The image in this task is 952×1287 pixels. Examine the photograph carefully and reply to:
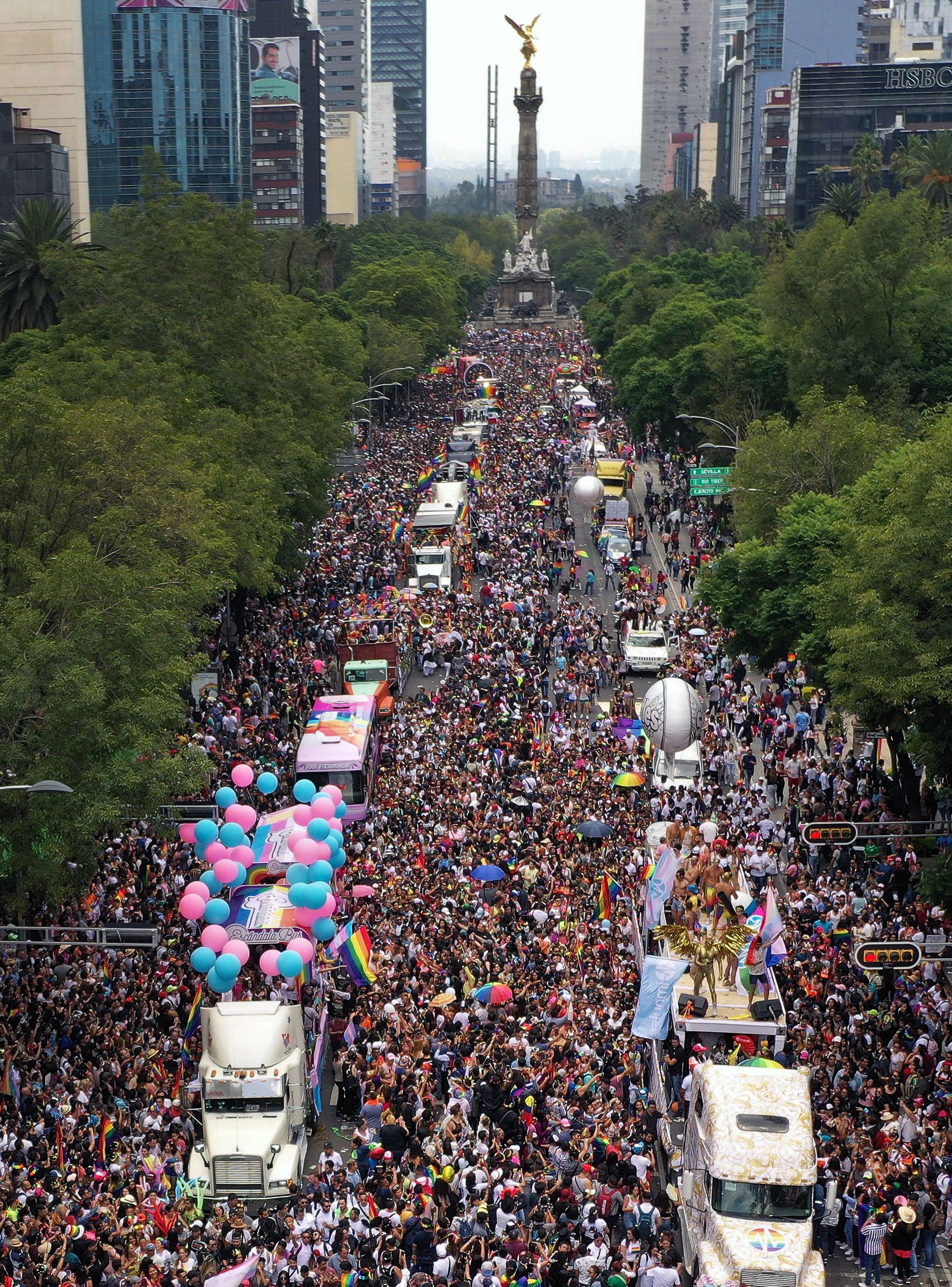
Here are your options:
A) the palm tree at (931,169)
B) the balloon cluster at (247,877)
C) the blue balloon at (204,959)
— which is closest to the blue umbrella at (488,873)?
the balloon cluster at (247,877)

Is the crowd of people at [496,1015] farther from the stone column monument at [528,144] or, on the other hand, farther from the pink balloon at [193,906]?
the stone column monument at [528,144]

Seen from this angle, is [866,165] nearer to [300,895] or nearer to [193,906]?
[300,895]

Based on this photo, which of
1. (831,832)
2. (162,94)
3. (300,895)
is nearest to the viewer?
(300,895)

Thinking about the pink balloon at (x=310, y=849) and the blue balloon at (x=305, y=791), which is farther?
the blue balloon at (x=305, y=791)

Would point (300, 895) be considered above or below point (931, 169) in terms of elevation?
below

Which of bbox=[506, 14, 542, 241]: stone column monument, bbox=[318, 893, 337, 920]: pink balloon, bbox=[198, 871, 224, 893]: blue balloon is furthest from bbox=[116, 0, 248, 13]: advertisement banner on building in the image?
bbox=[318, 893, 337, 920]: pink balloon

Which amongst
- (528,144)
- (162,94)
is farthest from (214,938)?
(528,144)

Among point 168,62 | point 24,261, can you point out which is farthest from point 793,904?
point 168,62
